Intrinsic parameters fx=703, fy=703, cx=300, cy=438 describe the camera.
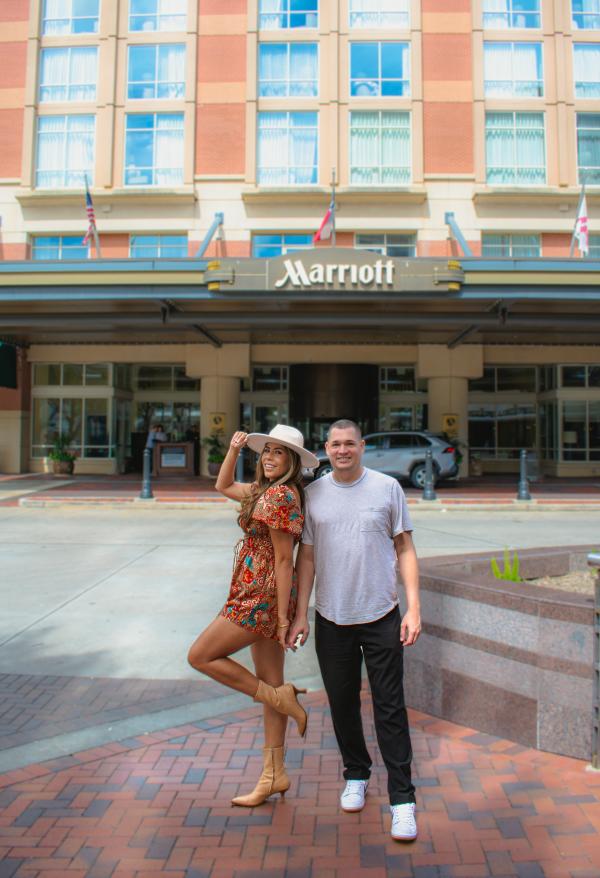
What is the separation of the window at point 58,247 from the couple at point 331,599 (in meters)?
23.0

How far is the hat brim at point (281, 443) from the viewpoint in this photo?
3.32 metres

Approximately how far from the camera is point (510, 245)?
2358cm

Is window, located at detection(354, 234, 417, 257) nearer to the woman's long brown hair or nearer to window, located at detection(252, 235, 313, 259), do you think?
window, located at detection(252, 235, 313, 259)

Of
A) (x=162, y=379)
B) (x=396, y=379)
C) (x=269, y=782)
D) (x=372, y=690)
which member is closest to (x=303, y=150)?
(x=396, y=379)

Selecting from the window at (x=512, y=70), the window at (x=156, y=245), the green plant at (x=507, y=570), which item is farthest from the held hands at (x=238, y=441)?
the window at (x=512, y=70)

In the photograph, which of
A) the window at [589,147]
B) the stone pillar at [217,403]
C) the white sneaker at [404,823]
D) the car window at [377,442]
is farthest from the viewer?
the stone pillar at [217,403]

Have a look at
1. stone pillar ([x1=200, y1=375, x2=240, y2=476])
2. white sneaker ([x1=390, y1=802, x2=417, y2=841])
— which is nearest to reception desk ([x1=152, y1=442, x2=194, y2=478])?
stone pillar ([x1=200, y1=375, x2=240, y2=476])

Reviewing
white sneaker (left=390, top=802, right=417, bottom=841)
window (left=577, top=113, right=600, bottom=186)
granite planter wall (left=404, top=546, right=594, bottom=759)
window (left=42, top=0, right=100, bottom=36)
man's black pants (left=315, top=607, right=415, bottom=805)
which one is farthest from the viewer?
window (left=42, top=0, right=100, bottom=36)

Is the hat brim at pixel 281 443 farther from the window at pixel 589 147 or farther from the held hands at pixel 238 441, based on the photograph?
the window at pixel 589 147

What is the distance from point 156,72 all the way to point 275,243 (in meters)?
7.24

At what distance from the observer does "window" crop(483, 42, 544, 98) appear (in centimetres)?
2366

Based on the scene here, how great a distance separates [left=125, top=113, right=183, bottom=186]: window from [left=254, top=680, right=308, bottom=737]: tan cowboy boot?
22.8 meters

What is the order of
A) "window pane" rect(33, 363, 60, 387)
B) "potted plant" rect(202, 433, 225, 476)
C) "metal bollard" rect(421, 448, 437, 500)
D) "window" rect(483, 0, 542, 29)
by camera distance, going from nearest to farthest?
"metal bollard" rect(421, 448, 437, 500), "potted plant" rect(202, 433, 225, 476), "window" rect(483, 0, 542, 29), "window pane" rect(33, 363, 60, 387)

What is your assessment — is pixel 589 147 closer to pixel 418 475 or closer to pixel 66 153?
pixel 418 475
